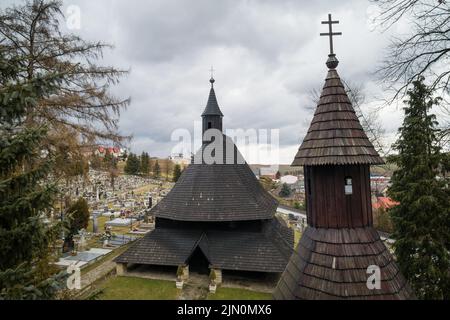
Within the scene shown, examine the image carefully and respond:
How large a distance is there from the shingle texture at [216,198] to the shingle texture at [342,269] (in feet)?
25.1

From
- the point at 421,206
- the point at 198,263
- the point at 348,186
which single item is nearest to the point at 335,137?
the point at 348,186

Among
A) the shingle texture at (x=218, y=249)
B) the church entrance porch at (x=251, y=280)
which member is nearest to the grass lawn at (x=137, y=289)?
the shingle texture at (x=218, y=249)

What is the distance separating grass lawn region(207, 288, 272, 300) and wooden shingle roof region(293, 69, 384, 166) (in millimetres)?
7517

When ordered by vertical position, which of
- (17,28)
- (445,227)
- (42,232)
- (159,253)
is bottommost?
(159,253)

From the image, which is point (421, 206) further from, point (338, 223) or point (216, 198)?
point (216, 198)

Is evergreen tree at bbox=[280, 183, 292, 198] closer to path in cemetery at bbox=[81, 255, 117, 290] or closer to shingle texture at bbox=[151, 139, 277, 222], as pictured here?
shingle texture at bbox=[151, 139, 277, 222]

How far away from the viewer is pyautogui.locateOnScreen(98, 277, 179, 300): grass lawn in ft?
37.3

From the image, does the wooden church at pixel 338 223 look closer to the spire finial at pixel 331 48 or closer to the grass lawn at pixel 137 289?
the spire finial at pixel 331 48

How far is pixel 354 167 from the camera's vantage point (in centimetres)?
583

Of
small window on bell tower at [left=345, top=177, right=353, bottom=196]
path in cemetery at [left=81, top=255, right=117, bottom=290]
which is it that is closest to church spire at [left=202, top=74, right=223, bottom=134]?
path in cemetery at [left=81, top=255, right=117, bottom=290]

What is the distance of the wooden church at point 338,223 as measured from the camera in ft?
17.1
